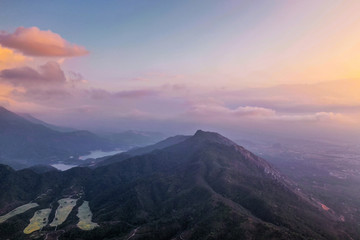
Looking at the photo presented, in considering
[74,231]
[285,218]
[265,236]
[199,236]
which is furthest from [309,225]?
[74,231]

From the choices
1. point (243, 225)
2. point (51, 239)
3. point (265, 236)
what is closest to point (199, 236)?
point (243, 225)

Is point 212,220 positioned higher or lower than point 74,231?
higher

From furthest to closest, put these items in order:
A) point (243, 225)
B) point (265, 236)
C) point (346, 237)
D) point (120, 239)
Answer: point (346, 237) → point (120, 239) → point (243, 225) → point (265, 236)

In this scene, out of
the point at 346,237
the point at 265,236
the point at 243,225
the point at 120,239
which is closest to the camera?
the point at 265,236

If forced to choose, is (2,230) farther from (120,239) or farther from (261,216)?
(261,216)

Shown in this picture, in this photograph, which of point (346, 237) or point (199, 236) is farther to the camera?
point (346, 237)

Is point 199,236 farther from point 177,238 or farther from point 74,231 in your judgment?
point 74,231

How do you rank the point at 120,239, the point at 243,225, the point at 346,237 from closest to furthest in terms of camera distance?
the point at 243,225 < the point at 120,239 < the point at 346,237

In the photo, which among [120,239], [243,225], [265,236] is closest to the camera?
[265,236]

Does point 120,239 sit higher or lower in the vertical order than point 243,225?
lower
